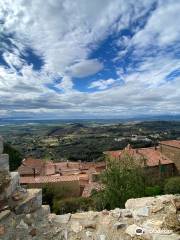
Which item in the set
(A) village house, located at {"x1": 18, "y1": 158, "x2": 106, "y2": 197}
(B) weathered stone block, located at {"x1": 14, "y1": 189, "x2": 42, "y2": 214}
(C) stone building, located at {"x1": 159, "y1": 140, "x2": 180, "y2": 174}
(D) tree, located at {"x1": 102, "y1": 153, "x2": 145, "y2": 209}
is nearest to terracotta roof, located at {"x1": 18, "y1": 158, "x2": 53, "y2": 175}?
(A) village house, located at {"x1": 18, "y1": 158, "x2": 106, "y2": 197}

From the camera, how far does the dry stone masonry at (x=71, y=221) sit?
495 centimetres

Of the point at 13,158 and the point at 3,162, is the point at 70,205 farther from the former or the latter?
the point at 13,158

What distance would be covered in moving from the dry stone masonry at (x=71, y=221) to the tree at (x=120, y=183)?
604 inches

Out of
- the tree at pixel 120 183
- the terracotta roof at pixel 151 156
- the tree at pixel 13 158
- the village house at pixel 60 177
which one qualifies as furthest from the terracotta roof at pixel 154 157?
the tree at pixel 120 183

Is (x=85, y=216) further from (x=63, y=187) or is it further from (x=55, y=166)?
(x=55, y=166)

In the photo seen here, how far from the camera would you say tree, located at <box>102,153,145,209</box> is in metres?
20.9

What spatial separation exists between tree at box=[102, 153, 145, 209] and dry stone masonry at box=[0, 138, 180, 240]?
604 inches

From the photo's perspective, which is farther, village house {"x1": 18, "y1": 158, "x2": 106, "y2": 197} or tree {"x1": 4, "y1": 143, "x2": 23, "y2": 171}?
tree {"x1": 4, "y1": 143, "x2": 23, "y2": 171}

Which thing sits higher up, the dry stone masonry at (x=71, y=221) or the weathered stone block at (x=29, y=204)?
the weathered stone block at (x=29, y=204)

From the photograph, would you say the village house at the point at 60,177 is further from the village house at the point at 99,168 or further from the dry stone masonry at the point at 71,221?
the dry stone masonry at the point at 71,221

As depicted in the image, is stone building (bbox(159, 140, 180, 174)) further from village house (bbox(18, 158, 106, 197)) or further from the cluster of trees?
the cluster of trees

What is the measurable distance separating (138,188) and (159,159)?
103ft

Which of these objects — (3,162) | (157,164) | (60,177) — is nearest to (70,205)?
(60,177)

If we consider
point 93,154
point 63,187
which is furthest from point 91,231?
point 93,154
